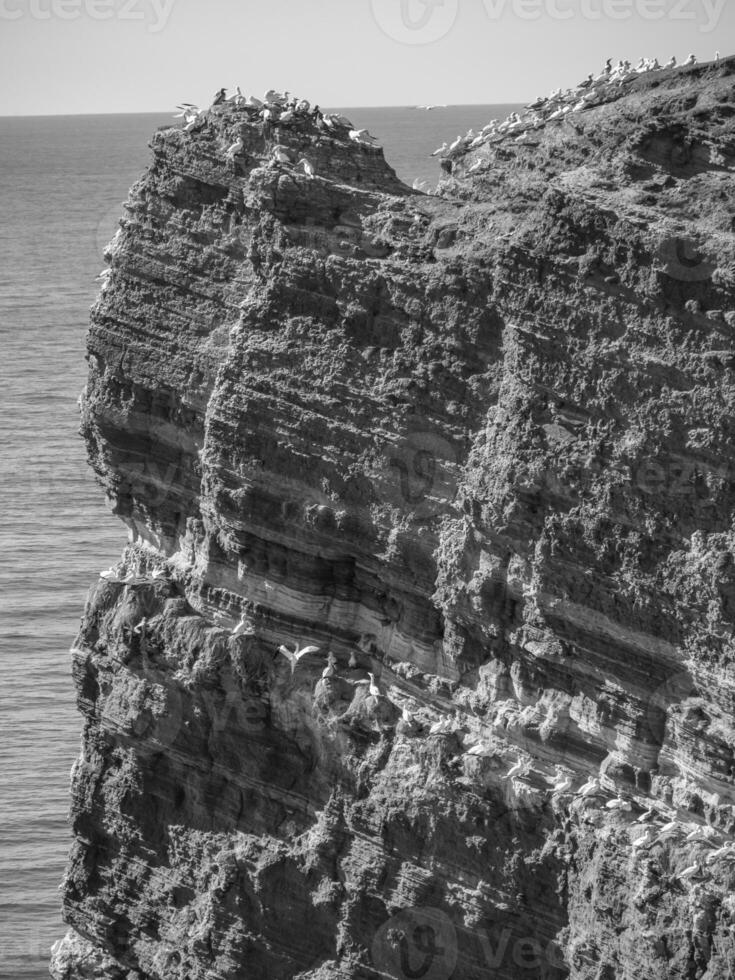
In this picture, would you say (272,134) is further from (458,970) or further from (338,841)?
(458,970)

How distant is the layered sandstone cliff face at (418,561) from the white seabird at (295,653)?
272 mm

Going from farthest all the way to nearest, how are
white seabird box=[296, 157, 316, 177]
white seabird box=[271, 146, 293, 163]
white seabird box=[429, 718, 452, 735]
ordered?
white seabird box=[271, 146, 293, 163], white seabird box=[296, 157, 316, 177], white seabird box=[429, 718, 452, 735]

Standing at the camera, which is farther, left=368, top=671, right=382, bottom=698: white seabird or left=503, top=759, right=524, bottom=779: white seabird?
left=368, top=671, right=382, bottom=698: white seabird

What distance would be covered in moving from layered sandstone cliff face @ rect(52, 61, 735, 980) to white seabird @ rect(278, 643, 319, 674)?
272 mm

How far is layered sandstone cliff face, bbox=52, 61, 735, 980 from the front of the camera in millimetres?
34062

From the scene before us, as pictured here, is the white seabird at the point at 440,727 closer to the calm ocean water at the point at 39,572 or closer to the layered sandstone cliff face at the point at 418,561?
the layered sandstone cliff face at the point at 418,561

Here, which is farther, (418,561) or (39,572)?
(39,572)

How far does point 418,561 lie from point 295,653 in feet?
12.0

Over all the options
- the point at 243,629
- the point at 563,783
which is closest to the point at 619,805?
the point at 563,783

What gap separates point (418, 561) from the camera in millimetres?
37812

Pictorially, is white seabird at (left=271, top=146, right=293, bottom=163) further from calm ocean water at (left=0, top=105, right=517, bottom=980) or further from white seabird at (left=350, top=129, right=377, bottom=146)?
calm ocean water at (left=0, top=105, right=517, bottom=980)

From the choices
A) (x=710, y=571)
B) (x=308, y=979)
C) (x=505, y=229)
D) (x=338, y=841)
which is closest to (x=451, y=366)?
(x=505, y=229)

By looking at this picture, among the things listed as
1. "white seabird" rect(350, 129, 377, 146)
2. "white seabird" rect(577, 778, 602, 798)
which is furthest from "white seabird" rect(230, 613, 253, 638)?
"white seabird" rect(350, 129, 377, 146)

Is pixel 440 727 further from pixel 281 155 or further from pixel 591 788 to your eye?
pixel 281 155
